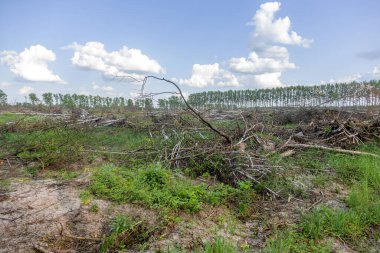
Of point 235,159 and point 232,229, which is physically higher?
point 235,159

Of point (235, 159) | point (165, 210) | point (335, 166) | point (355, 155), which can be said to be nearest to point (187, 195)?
point (165, 210)

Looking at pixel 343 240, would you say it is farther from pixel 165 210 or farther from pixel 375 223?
pixel 165 210

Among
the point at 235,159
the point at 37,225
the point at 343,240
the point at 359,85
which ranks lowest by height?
the point at 343,240

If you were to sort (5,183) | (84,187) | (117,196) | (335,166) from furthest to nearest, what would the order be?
1. (335,166)
2. (5,183)
3. (84,187)
4. (117,196)

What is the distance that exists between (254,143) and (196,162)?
1.92m

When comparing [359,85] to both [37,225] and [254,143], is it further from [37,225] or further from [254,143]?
[37,225]

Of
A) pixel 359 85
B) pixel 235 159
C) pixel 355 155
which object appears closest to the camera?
pixel 235 159

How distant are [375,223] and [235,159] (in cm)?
232

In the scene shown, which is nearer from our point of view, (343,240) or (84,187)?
Result: (343,240)

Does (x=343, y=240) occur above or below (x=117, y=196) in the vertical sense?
below

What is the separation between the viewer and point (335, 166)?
591 centimetres

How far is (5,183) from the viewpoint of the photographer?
189 inches

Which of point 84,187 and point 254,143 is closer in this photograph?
point 84,187

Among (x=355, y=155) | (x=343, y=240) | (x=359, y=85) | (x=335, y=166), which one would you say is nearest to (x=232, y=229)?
(x=343, y=240)
